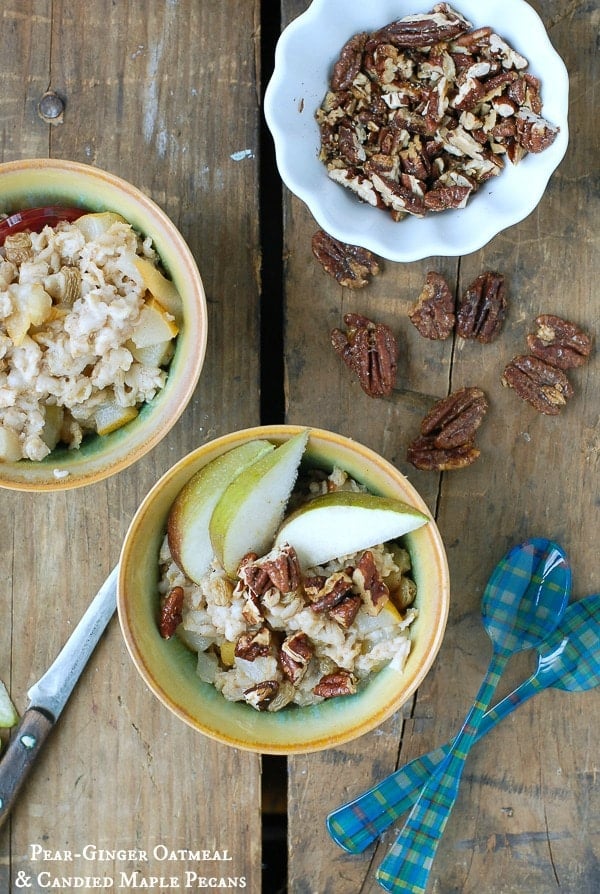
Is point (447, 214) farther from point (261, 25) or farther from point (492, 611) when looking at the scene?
point (492, 611)

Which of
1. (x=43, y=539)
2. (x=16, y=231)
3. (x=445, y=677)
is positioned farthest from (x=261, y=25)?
(x=445, y=677)

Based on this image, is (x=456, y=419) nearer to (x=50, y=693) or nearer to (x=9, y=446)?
(x=9, y=446)

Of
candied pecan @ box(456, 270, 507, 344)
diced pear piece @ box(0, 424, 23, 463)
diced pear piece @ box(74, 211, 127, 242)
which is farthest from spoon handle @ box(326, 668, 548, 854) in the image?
diced pear piece @ box(74, 211, 127, 242)

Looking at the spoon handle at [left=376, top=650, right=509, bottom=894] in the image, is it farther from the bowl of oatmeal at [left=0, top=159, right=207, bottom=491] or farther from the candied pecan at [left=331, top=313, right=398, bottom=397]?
the bowl of oatmeal at [left=0, top=159, right=207, bottom=491]

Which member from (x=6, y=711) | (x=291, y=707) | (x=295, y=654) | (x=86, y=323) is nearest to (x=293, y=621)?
(x=295, y=654)

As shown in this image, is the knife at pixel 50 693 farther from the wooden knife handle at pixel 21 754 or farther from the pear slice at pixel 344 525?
the pear slice at pixel 344 525

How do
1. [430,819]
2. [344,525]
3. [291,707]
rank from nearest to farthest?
[344,525] → [291,707] → [430,819]
